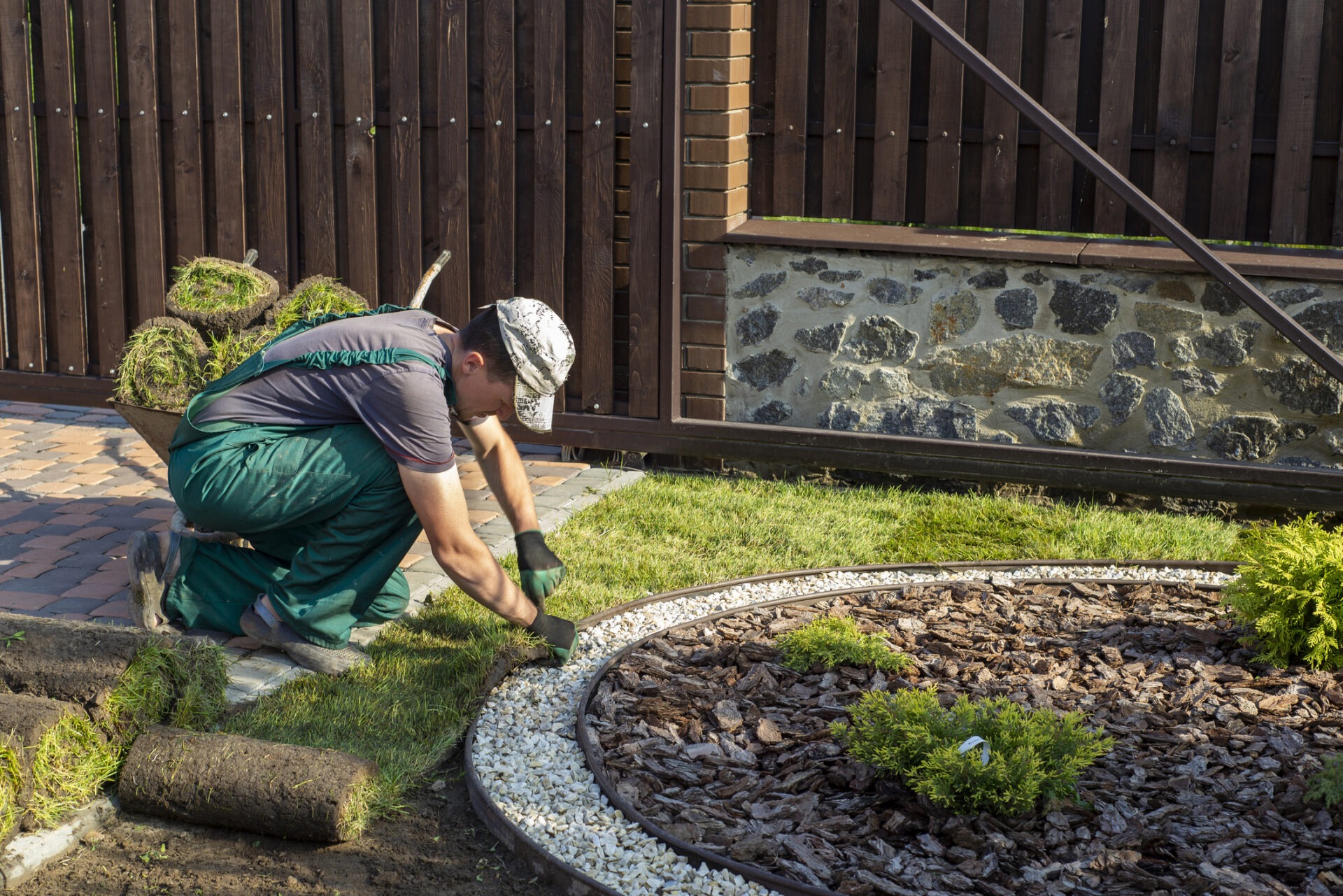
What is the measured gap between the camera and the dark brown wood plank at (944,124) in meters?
6.17

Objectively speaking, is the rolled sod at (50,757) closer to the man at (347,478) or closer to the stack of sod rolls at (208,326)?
the man at (347,478)

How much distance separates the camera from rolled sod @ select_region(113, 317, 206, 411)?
5250 millimetres

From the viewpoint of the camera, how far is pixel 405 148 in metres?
6.57

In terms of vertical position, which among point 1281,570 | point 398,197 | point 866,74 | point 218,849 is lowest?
point 218,849

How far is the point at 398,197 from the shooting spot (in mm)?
6609

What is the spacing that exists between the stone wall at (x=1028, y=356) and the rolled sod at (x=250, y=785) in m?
3.34

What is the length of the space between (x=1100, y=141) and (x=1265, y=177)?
69 centimetres

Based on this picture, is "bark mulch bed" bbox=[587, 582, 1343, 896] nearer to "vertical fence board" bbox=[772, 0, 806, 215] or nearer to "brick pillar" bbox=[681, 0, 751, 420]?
"brick pillar" bbox=[681, 0, 751, 420]

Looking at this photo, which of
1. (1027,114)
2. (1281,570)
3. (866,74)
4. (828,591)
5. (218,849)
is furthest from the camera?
(866,74)

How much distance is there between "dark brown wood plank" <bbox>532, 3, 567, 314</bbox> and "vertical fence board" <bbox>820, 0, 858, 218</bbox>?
3.92 feet

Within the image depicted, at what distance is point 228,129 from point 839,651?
171 inches

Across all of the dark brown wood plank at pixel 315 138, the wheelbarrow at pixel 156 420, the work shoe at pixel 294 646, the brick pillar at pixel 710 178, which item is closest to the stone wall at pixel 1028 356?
the brick pillar at pixel 710 178

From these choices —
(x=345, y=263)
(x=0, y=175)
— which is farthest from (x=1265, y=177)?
(x=0, y=175)

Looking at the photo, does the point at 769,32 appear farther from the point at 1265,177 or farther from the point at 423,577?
the point at 423,577
